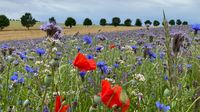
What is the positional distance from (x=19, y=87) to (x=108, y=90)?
294cm

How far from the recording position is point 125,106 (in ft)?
5.97

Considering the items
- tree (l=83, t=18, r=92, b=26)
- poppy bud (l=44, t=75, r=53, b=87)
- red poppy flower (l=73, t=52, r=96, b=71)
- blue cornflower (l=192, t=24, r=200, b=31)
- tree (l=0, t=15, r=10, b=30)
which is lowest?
tree (l=83, t=18, r=92, b=26)

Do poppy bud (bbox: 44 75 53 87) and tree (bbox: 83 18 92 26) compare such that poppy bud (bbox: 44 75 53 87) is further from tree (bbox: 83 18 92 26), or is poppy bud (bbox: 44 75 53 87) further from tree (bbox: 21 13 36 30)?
tree (bbox: 83 18 92 26)

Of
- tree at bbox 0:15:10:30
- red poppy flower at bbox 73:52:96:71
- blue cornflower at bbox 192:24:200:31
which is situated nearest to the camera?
red poppy flower at bbox 73:52:96:71

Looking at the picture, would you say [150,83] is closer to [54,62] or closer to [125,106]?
[54,62]

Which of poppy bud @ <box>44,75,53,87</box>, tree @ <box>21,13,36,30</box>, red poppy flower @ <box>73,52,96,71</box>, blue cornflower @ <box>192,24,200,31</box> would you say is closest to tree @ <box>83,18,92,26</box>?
tree @ <box>21,13,36,30</box>

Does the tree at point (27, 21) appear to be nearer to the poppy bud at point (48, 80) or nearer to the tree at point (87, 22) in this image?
the tree at point (87, 22)

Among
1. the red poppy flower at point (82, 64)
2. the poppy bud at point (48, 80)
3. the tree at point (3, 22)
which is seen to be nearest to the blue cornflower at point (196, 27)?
the red poppy flower at point (82, 64)

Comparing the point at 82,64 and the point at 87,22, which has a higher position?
the point at 82,64

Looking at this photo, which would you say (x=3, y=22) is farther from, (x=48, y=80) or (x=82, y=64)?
(x=48, y=80)

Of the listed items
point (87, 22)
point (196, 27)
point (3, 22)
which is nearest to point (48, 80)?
point (196, 27)

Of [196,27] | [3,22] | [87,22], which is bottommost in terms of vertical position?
[87,22]

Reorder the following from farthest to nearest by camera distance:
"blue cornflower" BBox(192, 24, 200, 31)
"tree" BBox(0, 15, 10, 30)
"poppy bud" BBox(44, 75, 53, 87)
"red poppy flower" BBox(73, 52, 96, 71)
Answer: "tree" BBox(0, 15, 10, 30)
"blue cornflower" BBox(192, 24, 200, 31)
"red poppy flower" BBox(73, 52, 96, 71)
"poppy bud" BBox(44, 75, 53, 87)

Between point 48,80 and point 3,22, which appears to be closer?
point 48,80
